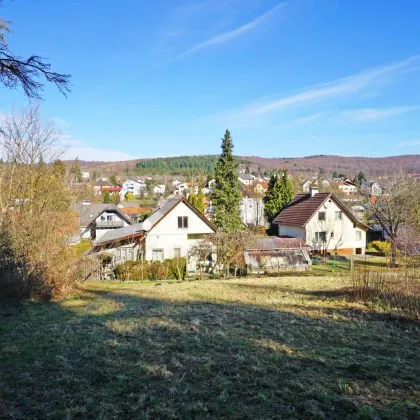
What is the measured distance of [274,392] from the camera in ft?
17.6

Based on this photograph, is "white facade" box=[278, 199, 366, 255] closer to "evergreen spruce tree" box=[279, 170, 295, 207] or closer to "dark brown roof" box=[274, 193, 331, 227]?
"dark brown roof" box=[274, 193, 331, 227]

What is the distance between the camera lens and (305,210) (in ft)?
122

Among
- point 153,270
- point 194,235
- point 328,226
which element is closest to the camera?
point 153,270

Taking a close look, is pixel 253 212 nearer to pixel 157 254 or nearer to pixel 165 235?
pixel 165 235

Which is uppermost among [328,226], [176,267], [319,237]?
[328,226]

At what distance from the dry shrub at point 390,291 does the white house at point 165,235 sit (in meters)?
17.9

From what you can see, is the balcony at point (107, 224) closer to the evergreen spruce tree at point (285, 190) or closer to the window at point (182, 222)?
the window at point (182, 222)

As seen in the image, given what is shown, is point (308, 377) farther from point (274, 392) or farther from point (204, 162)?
point (204, 162)

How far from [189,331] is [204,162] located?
193 meters

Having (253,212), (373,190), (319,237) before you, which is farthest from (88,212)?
(373,190)

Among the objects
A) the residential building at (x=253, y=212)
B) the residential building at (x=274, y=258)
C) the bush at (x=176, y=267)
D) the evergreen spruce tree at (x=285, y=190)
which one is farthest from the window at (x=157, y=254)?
the residential building at (x=253, y=212)

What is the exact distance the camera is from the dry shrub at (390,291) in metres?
10.5

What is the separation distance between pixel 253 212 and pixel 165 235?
108 ft

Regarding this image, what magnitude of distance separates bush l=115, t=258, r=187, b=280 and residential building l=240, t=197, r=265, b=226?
3025 centimetres
